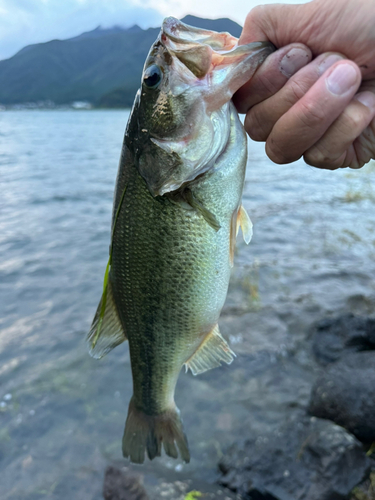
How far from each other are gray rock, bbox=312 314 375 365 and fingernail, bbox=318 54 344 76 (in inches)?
160

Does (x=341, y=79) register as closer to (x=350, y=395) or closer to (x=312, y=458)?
(x=312, y=458)

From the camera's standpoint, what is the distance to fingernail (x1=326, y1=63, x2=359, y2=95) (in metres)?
1.53

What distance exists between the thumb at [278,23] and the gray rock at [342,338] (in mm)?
4153

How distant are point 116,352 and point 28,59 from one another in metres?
206

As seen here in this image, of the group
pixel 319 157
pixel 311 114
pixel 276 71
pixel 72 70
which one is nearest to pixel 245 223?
pixel 319 157

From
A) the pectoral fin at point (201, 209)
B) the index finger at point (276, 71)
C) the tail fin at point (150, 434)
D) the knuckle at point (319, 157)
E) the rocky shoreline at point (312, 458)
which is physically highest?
the index finger at point (276, 71)

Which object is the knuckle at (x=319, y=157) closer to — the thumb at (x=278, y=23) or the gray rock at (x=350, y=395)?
the thumb at (x=278, y=23)

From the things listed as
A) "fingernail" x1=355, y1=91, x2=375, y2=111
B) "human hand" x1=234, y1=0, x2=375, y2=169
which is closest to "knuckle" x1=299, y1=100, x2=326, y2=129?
"human hand" x1=234, y1=0, x2=375, y2=169

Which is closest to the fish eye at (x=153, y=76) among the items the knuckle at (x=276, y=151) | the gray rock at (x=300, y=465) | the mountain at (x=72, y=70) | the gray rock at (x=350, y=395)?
the knuckle at (x=276, y=151)

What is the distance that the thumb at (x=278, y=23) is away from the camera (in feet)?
5.38

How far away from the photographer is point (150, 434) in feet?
8.52

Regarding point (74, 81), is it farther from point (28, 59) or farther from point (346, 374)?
point (346, 374)

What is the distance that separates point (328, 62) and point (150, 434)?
8.21 feet

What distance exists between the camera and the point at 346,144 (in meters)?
1.82
